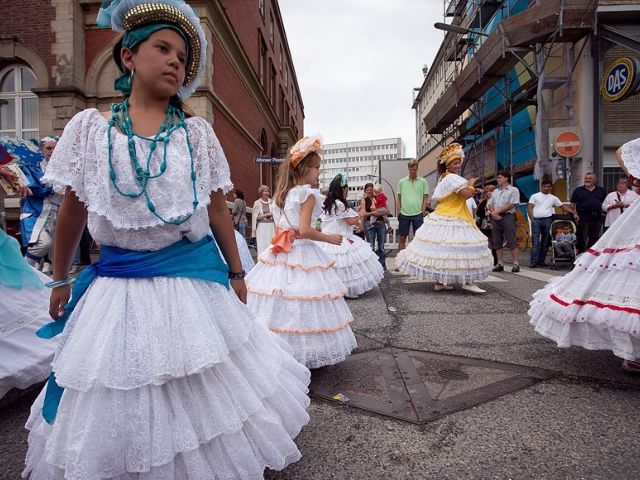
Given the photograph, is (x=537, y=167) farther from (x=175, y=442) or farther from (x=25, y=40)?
(x=25, y=40)

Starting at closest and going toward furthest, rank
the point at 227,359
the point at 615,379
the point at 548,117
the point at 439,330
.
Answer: the point at 227,359 < the point at 615,379 < the point at 439,330 < the point at 548,117

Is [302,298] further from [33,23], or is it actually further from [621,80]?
[33,23]

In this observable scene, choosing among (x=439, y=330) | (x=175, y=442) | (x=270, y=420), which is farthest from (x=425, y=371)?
(x=175, y=442)

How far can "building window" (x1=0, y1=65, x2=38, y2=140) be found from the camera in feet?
41.8

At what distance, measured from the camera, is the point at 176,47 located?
1.69 meters

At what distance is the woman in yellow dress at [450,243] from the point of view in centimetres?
608

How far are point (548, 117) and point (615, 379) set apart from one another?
1258cm

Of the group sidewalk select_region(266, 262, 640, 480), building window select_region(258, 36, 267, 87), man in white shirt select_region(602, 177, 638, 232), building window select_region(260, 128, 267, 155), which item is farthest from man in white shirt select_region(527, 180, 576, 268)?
building window select_region(258, 36, 267, 87)

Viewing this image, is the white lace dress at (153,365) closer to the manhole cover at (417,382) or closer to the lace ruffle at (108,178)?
the lace ruffle at (108,178)

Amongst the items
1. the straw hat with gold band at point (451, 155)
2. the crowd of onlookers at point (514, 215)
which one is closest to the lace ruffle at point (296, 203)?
the straw hat with gold band at point (451, 155)

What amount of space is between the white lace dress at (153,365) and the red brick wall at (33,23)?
13.4m

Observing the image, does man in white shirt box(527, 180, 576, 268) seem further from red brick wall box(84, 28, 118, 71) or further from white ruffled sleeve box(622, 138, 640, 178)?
red brick wall box(84, 28, 118, 71)

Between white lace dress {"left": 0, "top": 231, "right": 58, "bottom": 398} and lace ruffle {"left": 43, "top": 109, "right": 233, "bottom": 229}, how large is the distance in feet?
5.40

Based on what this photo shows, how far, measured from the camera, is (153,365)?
4.76 feet
